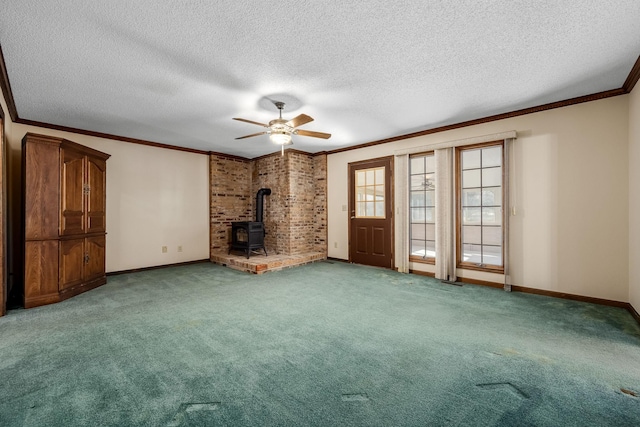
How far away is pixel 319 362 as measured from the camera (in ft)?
6.91

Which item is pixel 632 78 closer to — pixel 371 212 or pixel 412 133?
pixel 412 133

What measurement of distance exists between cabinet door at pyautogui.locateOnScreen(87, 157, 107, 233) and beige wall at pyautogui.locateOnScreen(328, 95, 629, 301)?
6010mm

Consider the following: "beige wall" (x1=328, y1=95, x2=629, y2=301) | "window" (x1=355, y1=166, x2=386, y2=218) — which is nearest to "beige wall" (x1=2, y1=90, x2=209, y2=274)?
"window" (x1=355, y1=166, x2=386, y2=218)

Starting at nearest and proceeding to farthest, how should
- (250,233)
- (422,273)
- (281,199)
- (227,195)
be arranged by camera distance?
(422,273) → (250,233) → (281,199) → (227,195)

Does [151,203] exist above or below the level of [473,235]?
above

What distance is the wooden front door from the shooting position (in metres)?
5.59

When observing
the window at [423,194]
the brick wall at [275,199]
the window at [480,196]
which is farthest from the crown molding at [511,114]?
the brick wall at [275,199]

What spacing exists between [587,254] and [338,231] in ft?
13.5

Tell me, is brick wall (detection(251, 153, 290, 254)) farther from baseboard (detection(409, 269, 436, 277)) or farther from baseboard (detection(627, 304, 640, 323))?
baseboard (detection(627, 304, 640, 323))

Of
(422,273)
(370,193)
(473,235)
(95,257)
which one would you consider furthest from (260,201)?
(473,235)

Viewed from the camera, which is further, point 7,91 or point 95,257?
point 95,257

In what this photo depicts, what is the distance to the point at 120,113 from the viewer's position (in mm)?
3969

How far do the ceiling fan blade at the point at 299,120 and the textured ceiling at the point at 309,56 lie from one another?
27 cm

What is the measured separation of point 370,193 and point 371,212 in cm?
40
